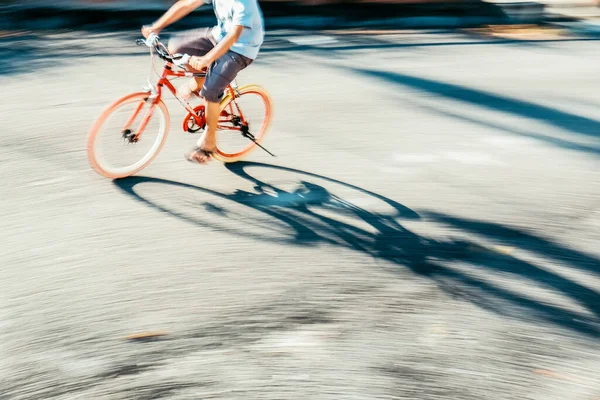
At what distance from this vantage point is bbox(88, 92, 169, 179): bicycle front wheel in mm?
5473

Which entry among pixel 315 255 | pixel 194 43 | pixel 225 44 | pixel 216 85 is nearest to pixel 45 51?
pixel 194 43

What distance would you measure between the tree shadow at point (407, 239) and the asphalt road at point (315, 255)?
0.02 m

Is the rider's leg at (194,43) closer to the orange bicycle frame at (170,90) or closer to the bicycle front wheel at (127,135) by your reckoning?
the orange bicycle frame at (170,90)

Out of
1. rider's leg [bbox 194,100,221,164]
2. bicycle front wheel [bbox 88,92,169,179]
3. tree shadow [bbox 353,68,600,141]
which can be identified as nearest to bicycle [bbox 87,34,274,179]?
bicycle front wheel [bbox 88,92,169,179]

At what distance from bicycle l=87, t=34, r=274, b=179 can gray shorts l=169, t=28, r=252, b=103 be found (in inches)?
6.9

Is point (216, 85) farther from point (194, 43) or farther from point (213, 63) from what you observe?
point (194, 43)

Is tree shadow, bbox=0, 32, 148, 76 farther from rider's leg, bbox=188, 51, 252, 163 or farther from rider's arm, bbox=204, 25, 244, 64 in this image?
rider's arm, bbox=204, 25, 244, 64

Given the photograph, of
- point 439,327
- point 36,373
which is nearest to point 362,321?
point 439,327

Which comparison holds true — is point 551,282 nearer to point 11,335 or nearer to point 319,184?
point 319,184

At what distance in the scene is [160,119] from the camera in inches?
230

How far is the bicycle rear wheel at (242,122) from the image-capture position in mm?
6118

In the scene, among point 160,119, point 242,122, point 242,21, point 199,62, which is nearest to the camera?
point 242,21

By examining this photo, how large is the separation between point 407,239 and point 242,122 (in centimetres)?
198

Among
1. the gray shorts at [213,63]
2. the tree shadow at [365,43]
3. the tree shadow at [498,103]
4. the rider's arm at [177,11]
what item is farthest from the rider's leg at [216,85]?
the tree shadow at [365,43]
